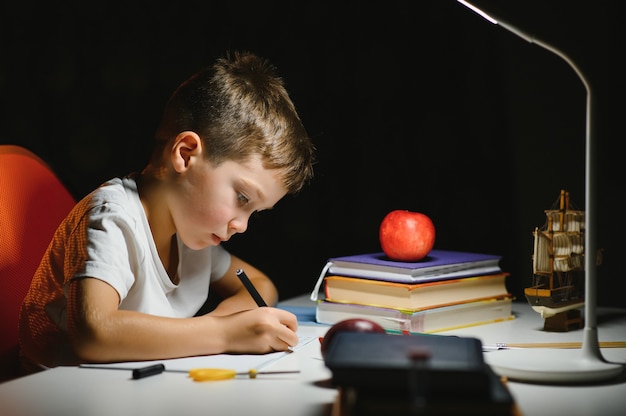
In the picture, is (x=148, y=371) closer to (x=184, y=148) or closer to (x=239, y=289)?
(x=184, y=148)

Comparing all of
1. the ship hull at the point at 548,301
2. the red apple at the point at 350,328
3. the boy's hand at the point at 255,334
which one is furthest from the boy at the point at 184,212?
the ship hull at the point at 548,301

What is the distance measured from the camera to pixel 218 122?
4.40ft

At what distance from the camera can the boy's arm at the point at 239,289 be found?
1502 millimetres

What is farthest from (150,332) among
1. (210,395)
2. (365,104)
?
(365,104)

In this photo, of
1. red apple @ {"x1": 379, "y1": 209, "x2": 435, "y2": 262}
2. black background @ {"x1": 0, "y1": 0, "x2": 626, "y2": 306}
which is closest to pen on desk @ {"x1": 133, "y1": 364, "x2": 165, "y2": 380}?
red apple @ {"x1": 379, "y1": 209, "x2": 435, "y2": 262}

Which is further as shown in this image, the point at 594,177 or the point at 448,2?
the point at 448,2

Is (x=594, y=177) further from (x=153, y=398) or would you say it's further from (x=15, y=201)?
(x=15, y=201)

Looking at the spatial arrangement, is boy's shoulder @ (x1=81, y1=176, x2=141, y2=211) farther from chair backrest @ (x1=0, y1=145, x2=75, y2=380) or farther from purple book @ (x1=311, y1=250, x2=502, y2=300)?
purple book @ (x1=311, y1=250, x2=502, y2=300)

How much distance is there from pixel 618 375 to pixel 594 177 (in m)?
0.26

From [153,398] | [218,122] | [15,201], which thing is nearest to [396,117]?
[218,122]

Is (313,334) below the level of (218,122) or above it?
A: below

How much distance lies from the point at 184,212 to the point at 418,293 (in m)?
0.45

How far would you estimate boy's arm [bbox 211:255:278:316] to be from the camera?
150 cm

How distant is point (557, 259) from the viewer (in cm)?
128
